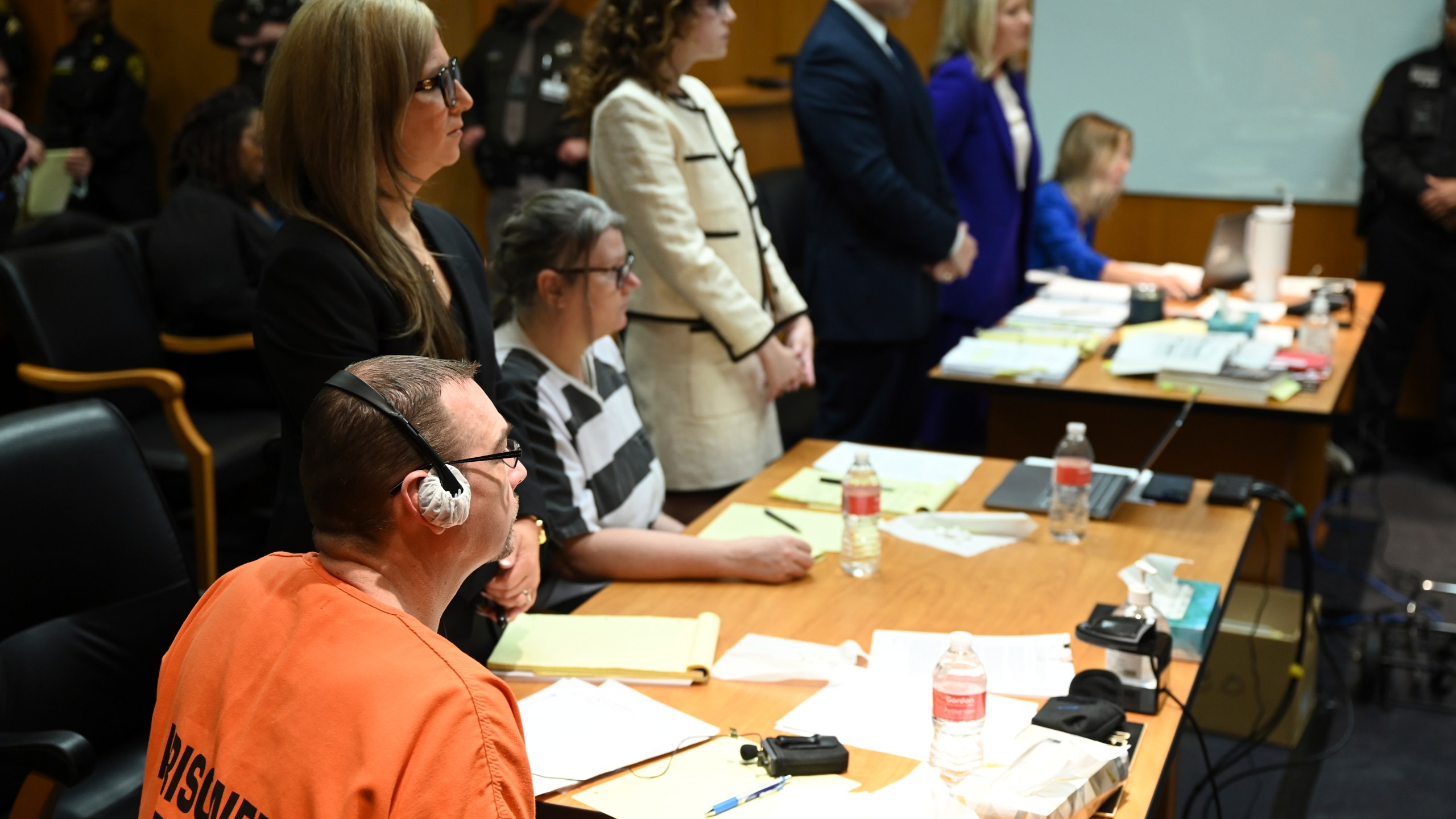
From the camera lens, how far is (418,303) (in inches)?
63.8

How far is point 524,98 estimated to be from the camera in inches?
201

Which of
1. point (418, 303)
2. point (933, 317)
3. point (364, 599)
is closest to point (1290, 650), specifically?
point (933, 317)

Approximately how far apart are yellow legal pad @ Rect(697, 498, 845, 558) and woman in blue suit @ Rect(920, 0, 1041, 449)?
5.20ft

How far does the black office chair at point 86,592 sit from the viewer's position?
176 centimetres

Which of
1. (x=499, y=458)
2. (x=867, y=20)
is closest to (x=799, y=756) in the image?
(x=499, y=458)

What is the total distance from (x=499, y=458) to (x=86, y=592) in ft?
3.35

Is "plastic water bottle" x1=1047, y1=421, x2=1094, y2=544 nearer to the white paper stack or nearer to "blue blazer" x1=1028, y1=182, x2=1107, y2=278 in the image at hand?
the white paper stack

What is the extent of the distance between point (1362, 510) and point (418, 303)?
3769mm

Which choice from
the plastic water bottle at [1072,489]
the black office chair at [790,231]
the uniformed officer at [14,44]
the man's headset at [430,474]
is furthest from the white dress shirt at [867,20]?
the uniformed officer at [14,44]

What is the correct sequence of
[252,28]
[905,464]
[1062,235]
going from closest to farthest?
1. [905,464]
2. [1062,235]
3. [252,28]

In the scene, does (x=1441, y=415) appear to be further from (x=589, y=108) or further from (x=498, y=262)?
(x=498, y=262)

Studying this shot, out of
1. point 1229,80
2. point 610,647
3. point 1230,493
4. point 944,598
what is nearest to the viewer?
point 610,647

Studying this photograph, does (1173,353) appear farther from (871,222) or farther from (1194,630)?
(1194,630)

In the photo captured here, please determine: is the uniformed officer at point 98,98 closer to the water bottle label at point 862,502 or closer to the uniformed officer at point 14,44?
the uniformed officer at point 14,44
